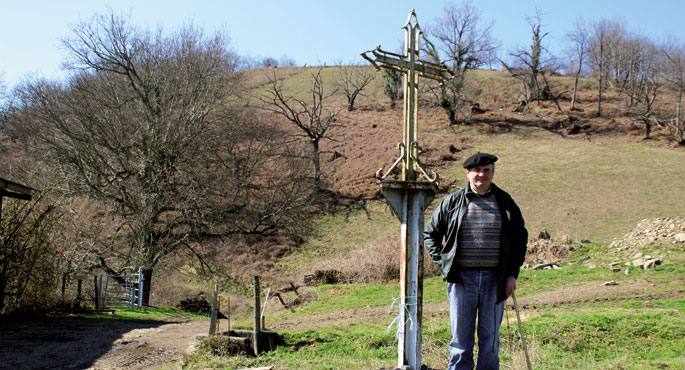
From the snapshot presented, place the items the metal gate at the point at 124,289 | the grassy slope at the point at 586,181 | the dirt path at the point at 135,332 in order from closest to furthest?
the dirt path at the point at 135,332, the metal gate at the point at 124,289, the grassy slope at the point at 586,181

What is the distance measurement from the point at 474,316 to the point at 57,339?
10271mm

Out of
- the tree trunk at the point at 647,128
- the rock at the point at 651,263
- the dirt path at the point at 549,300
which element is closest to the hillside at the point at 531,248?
the dirt path at the point at 549,300

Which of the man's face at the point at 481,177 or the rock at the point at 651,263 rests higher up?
the man's face at the point at 481,177

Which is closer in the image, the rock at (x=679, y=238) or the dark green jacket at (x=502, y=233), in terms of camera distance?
the dark green jacket at (x=502, y=233)

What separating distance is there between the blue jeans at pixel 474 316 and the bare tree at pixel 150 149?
65.7 ft

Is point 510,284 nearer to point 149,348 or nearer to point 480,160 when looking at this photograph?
point 480,160

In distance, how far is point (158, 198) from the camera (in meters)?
24.0

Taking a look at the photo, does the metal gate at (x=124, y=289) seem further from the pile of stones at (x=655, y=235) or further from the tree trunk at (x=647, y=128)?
the tree trunk at (x=647, y=128)

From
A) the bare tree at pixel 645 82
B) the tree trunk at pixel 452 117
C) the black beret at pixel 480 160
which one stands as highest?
the bare tree at pixel 645 82

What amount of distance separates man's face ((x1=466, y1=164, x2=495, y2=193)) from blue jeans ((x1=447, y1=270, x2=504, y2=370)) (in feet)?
2.20

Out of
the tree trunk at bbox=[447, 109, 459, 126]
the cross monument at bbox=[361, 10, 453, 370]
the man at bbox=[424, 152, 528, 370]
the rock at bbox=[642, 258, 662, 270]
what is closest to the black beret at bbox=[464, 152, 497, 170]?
the man at bbox=[424, 152, 528, 370]

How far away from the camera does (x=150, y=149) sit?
79.5ft

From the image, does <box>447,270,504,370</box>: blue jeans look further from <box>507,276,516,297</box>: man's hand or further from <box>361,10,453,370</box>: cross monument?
<box>361,10,453,370</box>: cross monument

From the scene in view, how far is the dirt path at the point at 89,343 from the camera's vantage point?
398 inches
